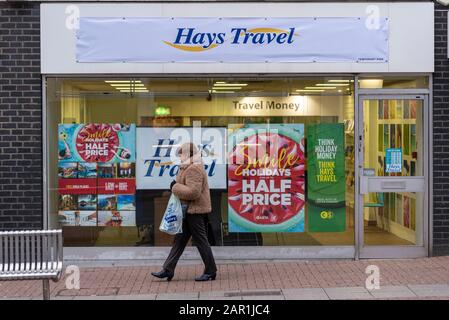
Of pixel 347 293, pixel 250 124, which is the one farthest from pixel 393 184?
pixel 347 293

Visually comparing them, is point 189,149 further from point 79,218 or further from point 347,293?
point 347,293

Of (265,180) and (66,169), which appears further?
(265,180)

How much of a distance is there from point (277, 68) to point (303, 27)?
0.68m

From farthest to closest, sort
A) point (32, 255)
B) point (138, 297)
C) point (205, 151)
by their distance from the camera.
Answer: point (205, 151)
point (138, 297)
point (32, 255)

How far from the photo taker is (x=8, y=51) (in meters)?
10.7

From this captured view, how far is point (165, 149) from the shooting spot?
10953 mm

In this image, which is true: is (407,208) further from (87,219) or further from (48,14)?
(48,14)

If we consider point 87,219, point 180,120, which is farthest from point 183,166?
point 87,219

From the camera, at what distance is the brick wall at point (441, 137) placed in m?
10.8

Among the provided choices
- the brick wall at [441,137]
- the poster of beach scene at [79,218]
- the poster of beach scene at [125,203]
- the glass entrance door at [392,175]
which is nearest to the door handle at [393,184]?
the glass entrance door at [392,175]

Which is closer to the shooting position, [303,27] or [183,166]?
[183,166]

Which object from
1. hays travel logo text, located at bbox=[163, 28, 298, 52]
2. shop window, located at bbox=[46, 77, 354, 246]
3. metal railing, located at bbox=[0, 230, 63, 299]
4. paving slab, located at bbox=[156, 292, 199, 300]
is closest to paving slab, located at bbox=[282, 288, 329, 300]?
paving slab, located at bbox=[156, 292, 199, 300]

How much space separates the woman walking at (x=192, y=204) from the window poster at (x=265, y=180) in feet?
4.68

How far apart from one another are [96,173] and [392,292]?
14.9ft
